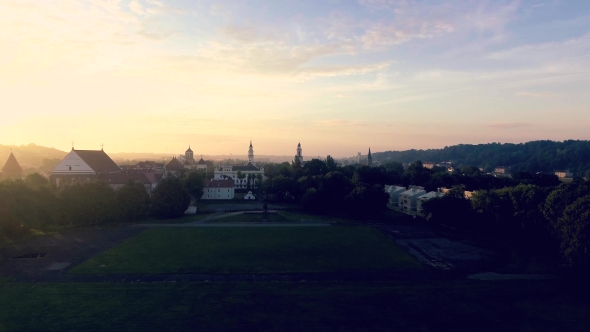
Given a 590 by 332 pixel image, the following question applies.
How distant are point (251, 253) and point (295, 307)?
10853 millimetres

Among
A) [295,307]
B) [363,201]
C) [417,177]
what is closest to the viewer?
[295,307]

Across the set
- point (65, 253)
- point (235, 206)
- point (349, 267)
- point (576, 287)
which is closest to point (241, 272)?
point (349, 267)

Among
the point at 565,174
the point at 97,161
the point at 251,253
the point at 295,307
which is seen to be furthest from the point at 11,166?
the point at 565,174

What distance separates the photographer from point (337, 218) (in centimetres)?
4756

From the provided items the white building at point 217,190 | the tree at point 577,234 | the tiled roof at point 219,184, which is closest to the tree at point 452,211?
the tree at point 577,234

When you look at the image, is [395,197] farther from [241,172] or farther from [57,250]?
[57,250]

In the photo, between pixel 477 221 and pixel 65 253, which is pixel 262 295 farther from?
pixel 477 221

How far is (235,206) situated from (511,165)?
122250mm

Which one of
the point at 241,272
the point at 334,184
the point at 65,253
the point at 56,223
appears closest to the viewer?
the point at 241,272

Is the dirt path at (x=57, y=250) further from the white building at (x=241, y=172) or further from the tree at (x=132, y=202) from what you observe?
the white building at (x=241, y=172)

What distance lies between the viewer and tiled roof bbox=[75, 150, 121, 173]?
178 ft

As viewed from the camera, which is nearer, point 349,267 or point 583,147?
point 349,267

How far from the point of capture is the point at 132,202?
43.8 m

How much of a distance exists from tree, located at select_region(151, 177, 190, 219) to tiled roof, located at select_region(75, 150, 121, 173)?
1396 cm
